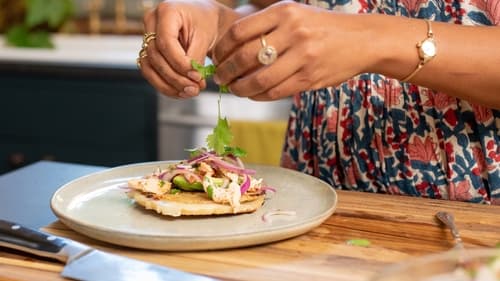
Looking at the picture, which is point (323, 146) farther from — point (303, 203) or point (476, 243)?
point (476, 243)

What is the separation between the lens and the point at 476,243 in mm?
980

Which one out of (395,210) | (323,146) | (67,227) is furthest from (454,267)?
(323,146)

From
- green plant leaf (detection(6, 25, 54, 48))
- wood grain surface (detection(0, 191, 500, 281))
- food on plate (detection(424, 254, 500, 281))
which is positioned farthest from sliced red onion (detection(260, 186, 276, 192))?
green plant leaf (detection(6, 25, 54, 48))

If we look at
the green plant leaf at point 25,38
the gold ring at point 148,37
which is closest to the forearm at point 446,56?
the gold ring at point 148,37

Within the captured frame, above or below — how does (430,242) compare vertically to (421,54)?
below

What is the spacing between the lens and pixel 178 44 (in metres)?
1.18

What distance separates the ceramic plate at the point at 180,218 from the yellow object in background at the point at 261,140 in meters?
1.03

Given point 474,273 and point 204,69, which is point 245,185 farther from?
point 474,273

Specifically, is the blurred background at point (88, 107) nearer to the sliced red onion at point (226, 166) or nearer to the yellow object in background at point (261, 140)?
the yellow object in background at point (261, 140)

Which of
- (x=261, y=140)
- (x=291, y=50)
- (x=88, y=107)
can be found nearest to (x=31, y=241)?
(x=291, y=50)

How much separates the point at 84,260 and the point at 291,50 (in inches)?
14.7

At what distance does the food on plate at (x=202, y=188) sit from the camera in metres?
1.03

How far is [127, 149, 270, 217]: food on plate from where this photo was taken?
3.36 ft

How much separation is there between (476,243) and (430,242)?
0.06 metres
